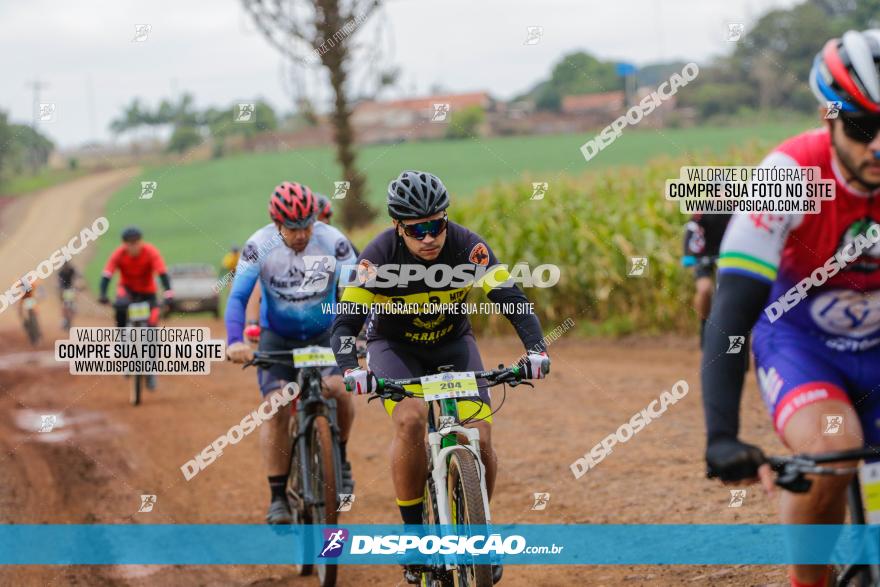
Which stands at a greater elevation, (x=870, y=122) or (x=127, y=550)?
(x=870, y=122)

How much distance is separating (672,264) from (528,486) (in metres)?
7.65

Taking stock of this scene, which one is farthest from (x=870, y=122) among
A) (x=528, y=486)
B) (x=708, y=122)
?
(x=708, y=122)

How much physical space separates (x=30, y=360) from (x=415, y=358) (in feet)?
58.3

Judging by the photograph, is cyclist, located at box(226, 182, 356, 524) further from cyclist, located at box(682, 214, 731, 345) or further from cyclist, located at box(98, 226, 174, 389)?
cyclist, located at box(98, 226, 174, 389)

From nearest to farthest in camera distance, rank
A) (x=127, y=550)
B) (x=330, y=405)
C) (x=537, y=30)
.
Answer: (x=330, y=405)
(x=127, y=550)
(x=537, y=30)

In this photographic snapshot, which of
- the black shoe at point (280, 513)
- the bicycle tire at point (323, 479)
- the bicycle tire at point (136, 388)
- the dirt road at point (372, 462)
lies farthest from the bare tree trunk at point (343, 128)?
the bicycle tire at point (323, 479)

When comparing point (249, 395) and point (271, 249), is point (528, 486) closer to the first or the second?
point (271, 249)

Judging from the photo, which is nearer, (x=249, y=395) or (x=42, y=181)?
(x=249, y=395)

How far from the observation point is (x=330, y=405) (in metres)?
7.29

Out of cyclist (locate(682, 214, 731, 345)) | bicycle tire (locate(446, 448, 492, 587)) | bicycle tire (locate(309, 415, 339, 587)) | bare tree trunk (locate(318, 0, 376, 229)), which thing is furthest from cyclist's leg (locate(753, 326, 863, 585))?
bare tree trunk (locate(318, 0, 376, 229))

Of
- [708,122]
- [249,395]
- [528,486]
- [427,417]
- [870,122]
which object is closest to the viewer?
[870,122]

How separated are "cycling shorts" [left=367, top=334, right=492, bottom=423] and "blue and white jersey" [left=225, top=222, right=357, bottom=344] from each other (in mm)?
1683

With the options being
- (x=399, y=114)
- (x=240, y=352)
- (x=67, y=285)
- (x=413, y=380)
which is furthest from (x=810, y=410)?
(x=399, y=114)

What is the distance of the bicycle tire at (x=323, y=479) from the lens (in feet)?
22.9
